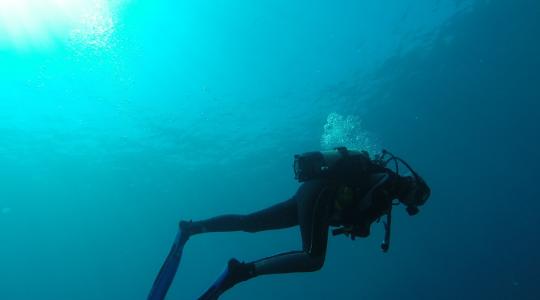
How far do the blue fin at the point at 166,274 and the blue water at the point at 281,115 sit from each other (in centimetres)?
59

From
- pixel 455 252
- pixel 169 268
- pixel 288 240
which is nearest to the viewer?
pixel 169 268

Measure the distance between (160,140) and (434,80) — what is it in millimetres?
21793

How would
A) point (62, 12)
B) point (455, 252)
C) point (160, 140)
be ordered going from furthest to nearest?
point (455, 252)
point (160, 140)
point (62, 12)

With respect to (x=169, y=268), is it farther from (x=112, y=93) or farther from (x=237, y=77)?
(x=112, y=93)

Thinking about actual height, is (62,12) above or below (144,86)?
below

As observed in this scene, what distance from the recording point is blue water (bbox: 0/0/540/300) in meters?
19.4

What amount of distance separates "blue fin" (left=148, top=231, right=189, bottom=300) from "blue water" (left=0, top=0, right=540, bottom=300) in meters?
0.59

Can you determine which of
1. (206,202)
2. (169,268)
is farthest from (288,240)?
(169,268)

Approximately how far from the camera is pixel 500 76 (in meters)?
33.4

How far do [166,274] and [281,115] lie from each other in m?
25.2

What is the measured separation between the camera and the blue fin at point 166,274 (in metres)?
4.59

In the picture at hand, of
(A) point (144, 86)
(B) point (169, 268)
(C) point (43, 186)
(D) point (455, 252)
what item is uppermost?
(C) point (43, 186)

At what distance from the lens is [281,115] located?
2955 centimetres

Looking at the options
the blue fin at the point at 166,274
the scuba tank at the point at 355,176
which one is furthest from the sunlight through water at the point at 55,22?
the scuba tank at the point at 355,176
